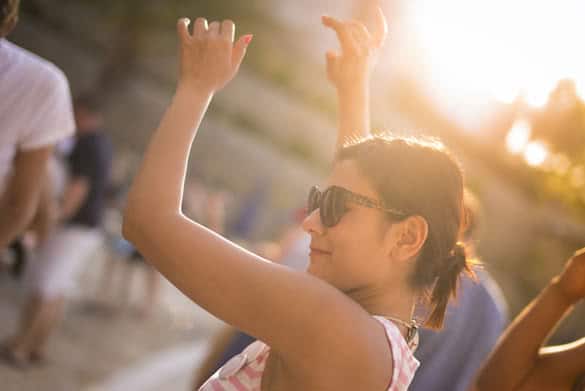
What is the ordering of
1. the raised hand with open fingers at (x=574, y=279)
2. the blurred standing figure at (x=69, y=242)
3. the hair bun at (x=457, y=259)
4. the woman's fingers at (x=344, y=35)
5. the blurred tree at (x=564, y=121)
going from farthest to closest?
the blurred standing figure at (x=69, y=242)
the blurred tree at (x=564, y=121)
the woman's fingers at (x=344, y=35)
the raised hand with open fingers at (x=574, y=279)
the hair bun at (x=457, y=259)

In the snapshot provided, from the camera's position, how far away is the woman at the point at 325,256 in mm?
1414

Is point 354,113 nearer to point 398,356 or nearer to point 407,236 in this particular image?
point 407,236

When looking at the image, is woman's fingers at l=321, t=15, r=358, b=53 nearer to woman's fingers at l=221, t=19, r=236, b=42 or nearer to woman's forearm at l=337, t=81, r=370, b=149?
woman's forearm at l=337, t=81, r=370, b=149

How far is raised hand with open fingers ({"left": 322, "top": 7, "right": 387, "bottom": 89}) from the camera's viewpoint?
7.06ft

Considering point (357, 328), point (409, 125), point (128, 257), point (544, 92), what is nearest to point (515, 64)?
point (544, 92)

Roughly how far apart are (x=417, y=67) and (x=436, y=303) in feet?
50.6

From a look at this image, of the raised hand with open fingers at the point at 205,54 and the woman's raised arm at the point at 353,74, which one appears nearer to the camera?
the raised hand with open fingers at the point at 205,54

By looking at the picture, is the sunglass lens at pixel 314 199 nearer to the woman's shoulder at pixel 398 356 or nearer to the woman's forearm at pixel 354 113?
the woman's shoulder at pixel 398 356

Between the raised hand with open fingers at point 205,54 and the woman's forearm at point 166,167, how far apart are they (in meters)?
0.06

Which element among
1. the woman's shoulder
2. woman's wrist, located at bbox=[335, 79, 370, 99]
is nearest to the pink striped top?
the woman's shoulder

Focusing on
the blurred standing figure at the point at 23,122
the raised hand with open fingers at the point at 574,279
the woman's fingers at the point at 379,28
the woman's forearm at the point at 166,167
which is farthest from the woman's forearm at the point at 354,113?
the blurred standing figure at the point at 23,122

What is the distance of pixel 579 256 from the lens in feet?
6.27

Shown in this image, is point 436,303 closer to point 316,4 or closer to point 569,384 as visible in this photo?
point 569,384

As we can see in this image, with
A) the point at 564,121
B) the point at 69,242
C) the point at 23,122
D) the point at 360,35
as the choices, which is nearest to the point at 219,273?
the point at 360,35
